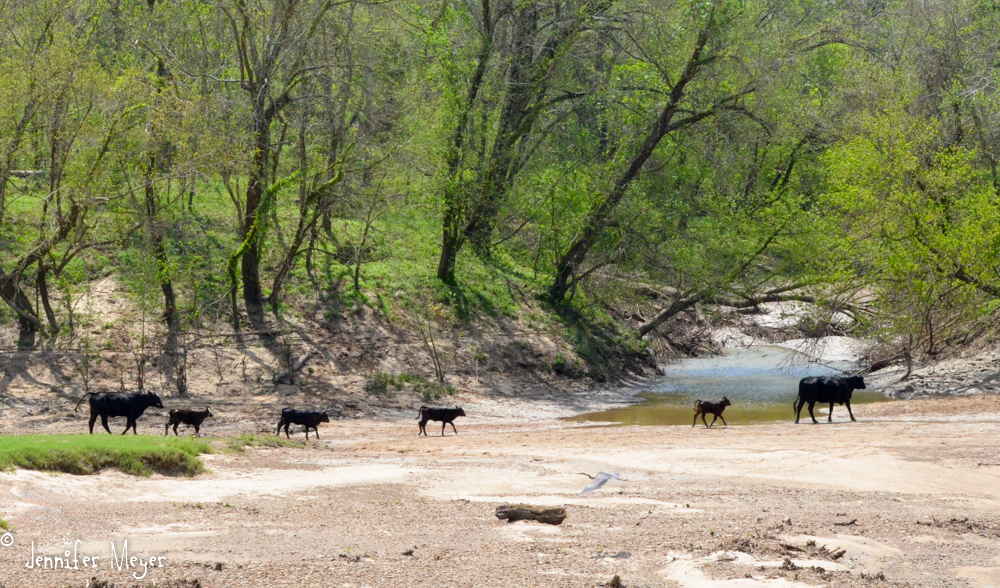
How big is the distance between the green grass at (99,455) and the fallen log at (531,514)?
16.8ft

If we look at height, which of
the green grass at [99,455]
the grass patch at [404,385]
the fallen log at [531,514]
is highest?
the grass patch at [404,385]

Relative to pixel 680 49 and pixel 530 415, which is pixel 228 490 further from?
pixel 680 49

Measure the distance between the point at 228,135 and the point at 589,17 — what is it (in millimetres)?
11556

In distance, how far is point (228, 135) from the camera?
24.4 meters

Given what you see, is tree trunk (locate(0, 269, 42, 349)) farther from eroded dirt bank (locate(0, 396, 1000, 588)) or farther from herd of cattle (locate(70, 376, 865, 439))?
eroded dirt bank (locate(0, 396, 1000, 588))

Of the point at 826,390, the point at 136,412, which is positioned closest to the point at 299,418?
the point at 136,412

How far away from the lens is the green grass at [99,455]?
1256cm

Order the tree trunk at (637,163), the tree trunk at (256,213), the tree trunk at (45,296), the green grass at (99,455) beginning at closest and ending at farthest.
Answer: the green grass at (99,455)
the tree trunk at (45,296)
the tree trunk at (256,213)
the tree trunk at (637,163)

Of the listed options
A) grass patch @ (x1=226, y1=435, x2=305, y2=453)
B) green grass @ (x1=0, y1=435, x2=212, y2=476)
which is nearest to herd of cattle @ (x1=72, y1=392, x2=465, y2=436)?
grass patch @ (x1=226, y1=435, x2=305, y2=453)

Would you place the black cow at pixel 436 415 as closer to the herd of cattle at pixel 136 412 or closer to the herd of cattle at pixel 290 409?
the herd of cattle at pixel 290 409
